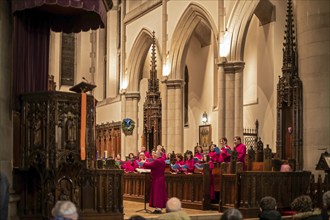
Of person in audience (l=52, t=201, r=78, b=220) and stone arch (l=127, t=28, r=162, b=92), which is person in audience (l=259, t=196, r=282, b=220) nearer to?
person in audience (l=52, t=201, r=78, b=220)

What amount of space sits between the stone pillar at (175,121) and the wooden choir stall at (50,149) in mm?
14119

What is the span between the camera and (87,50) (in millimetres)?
32969

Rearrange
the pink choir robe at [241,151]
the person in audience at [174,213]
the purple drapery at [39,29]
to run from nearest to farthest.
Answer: the person in audience at [174,213]
the purple drapery at [39,29]
the pink choir robe at [241,151]

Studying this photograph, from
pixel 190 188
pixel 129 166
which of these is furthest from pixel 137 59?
pixel 190 188

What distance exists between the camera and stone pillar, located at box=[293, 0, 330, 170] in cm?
1342

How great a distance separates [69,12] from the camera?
Answer: 32.8ft

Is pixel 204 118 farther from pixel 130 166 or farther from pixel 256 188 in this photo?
pixel 256 188

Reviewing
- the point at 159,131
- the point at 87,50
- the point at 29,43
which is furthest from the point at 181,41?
the point at 29,43

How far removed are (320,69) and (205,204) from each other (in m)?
4.13

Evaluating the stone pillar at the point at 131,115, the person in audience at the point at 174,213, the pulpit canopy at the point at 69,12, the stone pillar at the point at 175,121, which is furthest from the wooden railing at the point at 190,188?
the stone pillar at the point at 131,115

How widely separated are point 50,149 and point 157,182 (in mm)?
4476

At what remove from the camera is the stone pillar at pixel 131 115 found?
90.7 ft

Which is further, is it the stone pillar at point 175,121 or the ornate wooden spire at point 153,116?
the ornate wooden spire at point 153,116

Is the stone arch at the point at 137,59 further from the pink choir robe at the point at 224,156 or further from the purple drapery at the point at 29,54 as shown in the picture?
the purple drapery at the point at 29,54
